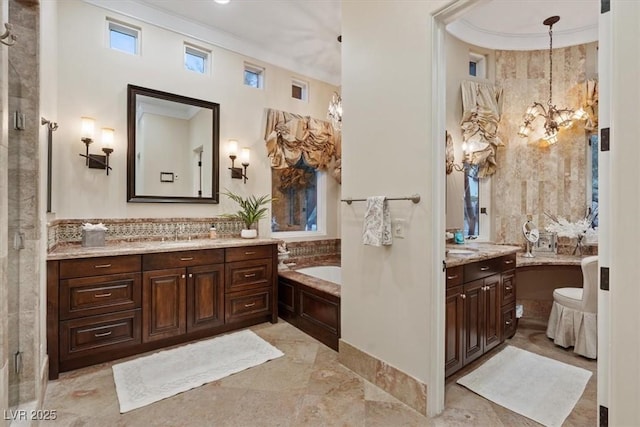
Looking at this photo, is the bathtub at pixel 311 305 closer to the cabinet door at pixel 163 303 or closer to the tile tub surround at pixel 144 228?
the tile tub surround at pixel 144 228

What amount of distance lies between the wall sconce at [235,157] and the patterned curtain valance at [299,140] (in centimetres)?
35

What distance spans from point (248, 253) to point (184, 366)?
1.20 metres

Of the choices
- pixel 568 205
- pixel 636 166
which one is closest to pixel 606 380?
pixel 636 166

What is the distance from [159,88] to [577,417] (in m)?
4.53

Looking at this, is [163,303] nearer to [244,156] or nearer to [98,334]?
[98,334]

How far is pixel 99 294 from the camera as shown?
249 centimetres

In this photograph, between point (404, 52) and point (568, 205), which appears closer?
point (404, 52)

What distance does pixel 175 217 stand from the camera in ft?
11.3

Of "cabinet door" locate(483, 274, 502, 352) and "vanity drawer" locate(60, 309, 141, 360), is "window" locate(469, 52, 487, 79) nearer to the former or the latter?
"cabinet door" locate(483, 274, 502, 352)

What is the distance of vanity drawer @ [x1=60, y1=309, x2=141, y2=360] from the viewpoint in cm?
237

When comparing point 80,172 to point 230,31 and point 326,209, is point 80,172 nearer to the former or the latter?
point 230,31

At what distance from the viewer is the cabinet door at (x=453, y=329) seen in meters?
2.21

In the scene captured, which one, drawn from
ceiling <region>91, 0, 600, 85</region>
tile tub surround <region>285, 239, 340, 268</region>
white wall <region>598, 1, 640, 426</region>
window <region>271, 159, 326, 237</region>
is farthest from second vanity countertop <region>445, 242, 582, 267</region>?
ceiling <region>91, 0, 600, 85</region>

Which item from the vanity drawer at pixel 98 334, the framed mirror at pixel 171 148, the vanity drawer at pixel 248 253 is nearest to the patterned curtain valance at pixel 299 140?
the framed mirror at pixel 171 148
